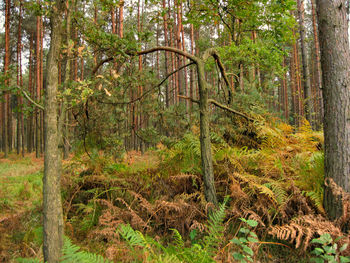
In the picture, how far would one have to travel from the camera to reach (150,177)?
3916 mm

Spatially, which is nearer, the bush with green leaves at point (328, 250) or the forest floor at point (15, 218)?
the bush with green leaves at point (328, 250)

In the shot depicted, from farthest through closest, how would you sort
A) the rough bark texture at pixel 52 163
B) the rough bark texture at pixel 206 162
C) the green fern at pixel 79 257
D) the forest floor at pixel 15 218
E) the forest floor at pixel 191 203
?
the rough bark texture at pixel 206 162
the forest floor at pixel 15 218
the forest floor at pixel 191 203
the rough bark texture at pixel 52 163
the green fern at pixel 79 257

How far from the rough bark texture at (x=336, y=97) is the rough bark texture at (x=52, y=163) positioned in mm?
2995

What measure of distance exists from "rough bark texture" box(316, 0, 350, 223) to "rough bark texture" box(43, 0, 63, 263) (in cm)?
300

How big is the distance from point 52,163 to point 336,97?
323 centimetres

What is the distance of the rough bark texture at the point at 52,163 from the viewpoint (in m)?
2.05

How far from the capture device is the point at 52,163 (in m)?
2.11

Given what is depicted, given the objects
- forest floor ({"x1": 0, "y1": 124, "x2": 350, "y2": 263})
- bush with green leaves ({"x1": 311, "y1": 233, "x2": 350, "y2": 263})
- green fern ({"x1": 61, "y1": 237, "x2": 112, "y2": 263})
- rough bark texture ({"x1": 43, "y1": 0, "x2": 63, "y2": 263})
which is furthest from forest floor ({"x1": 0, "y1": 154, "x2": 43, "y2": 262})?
bush with green leaves ({"x1": 311, "y1": 233, "x2": 350, "y2": 263})

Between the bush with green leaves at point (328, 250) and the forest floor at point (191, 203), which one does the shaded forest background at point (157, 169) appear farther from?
the bush with green leaves at point (328, 250)

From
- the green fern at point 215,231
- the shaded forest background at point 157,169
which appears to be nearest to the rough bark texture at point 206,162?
the shaded forest background at point 157,169

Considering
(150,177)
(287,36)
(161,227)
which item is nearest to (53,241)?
(161,227)

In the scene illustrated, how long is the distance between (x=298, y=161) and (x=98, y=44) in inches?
133

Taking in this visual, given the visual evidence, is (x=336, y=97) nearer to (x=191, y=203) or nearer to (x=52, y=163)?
(x=191, y=203)

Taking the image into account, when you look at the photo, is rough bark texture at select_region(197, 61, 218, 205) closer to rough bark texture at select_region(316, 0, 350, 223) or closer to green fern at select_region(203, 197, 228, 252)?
green fern at select_region(203, 197, 228, 252)
